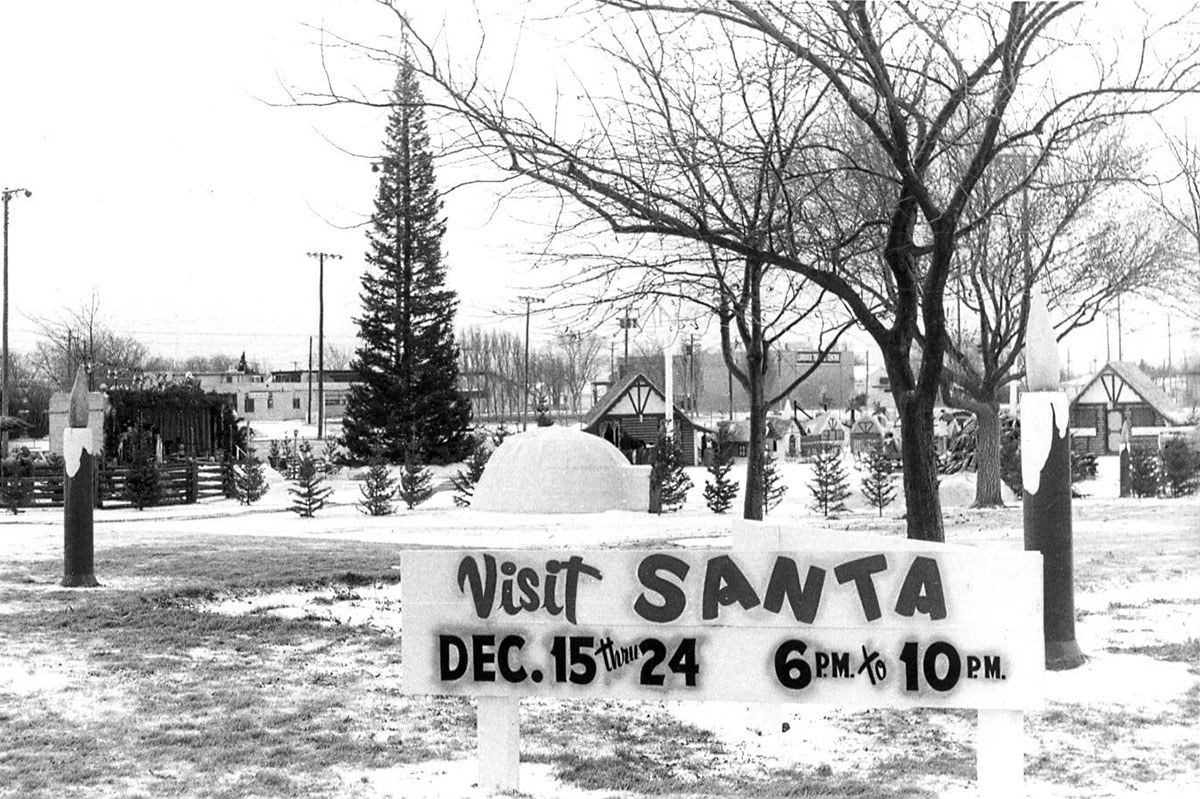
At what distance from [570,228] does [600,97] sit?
98cm

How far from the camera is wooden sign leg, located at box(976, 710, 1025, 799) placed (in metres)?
5.18

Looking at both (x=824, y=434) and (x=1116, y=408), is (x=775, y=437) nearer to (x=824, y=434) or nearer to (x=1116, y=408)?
(x=824, y=434)

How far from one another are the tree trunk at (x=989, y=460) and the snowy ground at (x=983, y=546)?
1183 millimetres

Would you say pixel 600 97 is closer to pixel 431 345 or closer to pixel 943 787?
pixel 943 787

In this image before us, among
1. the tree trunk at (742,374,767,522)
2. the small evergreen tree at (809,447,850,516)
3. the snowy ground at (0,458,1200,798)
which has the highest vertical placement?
the tree trunk at (742,374,767,522)

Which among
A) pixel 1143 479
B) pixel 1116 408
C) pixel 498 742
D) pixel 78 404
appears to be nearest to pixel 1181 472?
pixel 1143 479

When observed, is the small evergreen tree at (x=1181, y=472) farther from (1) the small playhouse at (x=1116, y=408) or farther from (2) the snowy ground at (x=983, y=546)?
(1) the small playhouse at (x=1116, y=408)

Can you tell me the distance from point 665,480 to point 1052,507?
63.0 ft

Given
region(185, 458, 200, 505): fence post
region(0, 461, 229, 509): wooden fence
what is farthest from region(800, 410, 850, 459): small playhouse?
region(185, 458, 200, 505): fence post

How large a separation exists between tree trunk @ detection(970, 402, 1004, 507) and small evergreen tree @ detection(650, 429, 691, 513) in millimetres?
6265

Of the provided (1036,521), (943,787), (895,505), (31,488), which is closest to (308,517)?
(31,488)

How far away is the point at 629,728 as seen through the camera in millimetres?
6727

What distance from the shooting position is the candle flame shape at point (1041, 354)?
845 centimetres

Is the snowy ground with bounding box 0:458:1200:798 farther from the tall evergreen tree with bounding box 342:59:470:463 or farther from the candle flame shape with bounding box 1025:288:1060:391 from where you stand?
the tall evergreen tree with bounding box 342:59:470:463
